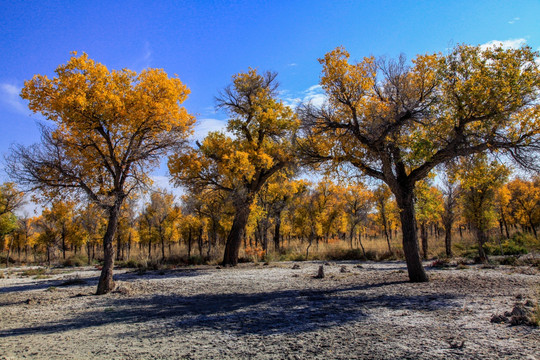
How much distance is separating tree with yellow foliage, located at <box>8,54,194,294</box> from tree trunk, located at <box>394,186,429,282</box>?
7777 millimetres

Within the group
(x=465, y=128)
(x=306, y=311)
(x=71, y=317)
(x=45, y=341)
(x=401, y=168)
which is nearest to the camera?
(x=45, y=341)

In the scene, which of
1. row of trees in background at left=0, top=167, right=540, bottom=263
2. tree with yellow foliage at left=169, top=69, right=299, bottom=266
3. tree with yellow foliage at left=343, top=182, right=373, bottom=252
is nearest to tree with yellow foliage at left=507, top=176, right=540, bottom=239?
row of trees in background at left=0, top=167, right=540, bottom=263

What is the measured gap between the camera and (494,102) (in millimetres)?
8078

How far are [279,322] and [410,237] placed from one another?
6.32 meters

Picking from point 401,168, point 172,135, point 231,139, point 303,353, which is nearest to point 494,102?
point 401,168

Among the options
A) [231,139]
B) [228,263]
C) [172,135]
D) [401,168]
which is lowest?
[228,263]

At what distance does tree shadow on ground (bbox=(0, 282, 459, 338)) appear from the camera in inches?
221

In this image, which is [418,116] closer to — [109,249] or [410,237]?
[410,237]

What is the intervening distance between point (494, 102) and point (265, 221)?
20.8 m

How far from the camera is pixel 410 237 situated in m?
10.2

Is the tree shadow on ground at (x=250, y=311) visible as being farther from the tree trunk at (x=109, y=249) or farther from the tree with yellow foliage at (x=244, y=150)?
the tree with yellow foliage at (x=244, y=150)

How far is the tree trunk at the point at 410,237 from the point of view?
10109mm

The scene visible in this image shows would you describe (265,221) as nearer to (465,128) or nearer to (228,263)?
(228,263)

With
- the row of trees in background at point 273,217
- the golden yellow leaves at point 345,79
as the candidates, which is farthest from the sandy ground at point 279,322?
the row of trees in background at point 273,217
